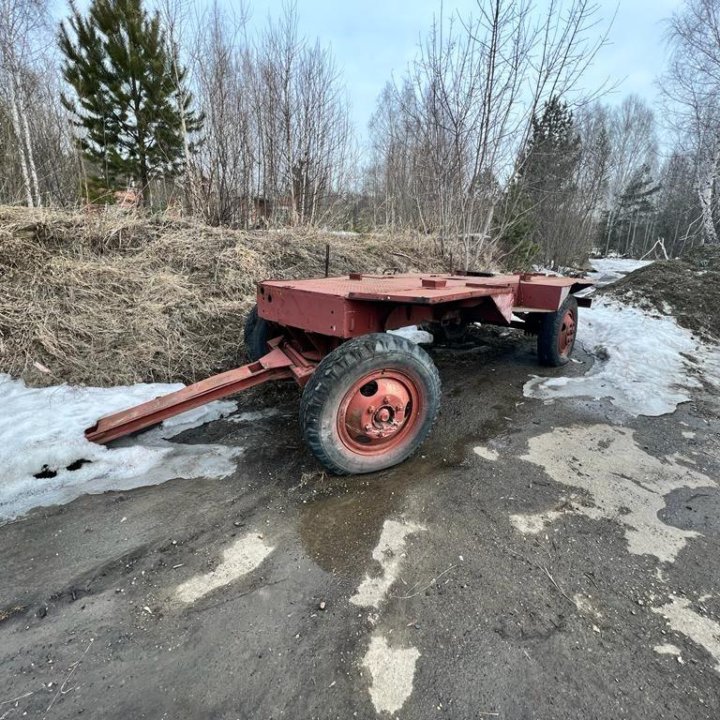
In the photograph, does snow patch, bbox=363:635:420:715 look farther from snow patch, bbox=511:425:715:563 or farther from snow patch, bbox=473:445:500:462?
snow patch, bbox=473:445:500:462

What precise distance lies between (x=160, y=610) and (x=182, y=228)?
19.4ft

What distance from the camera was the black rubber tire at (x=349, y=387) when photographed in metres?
2.29

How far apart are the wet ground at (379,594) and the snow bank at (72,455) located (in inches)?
6.3

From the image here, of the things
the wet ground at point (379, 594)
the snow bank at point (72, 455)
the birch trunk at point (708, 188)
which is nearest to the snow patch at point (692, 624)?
the wet ground at point (379, 594)

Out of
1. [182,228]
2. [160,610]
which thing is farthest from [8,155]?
[160,610]

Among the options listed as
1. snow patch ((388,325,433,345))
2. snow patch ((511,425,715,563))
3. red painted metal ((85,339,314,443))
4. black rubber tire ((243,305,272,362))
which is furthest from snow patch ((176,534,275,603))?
snow patch ((388,325,433,345))

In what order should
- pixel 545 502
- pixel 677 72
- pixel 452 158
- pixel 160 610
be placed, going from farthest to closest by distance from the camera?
pixel 677 72 → pixel 452 158 → pixel 545 502 → pixel 160 610

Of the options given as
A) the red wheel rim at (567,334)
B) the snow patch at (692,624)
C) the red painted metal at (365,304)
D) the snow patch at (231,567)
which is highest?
the red painted metal at (365,304)

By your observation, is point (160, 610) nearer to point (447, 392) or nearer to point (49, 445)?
point (49, 445)

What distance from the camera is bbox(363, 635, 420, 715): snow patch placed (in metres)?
1.34

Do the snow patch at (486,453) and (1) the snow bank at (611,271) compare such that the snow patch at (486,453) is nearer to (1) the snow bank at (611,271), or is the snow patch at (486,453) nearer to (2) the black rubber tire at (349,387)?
(2) the black rubber tire at (349,387)

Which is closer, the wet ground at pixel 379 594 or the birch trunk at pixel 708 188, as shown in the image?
the wet ground at pixel 379 594

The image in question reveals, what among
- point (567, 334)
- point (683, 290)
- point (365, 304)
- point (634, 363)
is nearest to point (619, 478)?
point (365, 304)

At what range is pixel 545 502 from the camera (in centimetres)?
237
